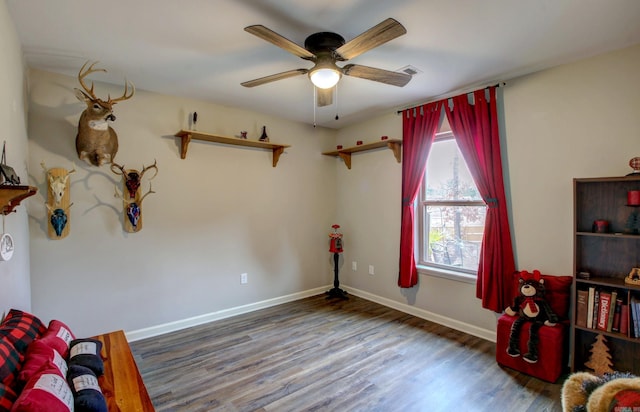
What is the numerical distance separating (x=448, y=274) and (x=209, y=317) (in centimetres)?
279

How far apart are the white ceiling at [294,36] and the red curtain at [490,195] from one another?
31cm

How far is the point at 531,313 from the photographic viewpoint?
8.07 feet

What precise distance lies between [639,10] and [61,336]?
3849mm

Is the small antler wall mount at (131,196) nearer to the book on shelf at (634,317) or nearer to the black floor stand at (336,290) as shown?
the black floor stand at (336,290)

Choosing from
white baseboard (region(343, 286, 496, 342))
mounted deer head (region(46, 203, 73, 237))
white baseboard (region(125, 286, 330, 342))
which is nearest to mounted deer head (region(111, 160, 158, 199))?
mounted deer head (region(46, 203, 73, 237))

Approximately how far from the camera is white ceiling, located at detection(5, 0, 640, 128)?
1804mm

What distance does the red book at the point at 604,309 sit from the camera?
216 centimetres

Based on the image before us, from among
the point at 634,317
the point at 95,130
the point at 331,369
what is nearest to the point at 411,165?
the point at 634,317

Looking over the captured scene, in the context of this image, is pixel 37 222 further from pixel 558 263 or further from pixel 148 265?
pixel 558 263

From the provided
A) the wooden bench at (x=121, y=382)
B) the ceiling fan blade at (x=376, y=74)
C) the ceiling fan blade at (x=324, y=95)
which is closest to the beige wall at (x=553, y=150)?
the ceiling fan blade at (x=376, y=74)

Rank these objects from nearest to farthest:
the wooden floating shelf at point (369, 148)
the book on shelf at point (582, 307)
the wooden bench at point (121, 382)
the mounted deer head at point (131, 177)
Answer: the wooden bench at point (121, 382) < the book on shelf at point (582, 307) < the mounted deer head at point (131, 177) < the wooden floating shelf at point (369, 148)

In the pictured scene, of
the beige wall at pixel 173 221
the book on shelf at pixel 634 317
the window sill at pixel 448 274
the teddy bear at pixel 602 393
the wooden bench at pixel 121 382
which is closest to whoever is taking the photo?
the teddy bear at pixel 602 393

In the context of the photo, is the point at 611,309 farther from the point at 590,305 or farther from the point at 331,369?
the point at 331,369

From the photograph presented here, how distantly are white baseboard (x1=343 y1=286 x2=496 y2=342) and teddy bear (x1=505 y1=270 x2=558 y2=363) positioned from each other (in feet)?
1.83
